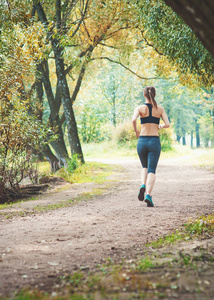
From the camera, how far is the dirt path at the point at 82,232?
3383 mm

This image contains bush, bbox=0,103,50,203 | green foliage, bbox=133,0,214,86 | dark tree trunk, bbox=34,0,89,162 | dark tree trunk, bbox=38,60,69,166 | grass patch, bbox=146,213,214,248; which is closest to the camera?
grass patch, bbox=146,213,214,248

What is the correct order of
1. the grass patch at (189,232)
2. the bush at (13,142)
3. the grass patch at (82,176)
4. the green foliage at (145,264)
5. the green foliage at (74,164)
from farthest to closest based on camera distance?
1. the green foliage at (74,164)
2. the grass patch at (82,176)
3. the bush at (13,142)
4. the grass patch at (189,232)
5. the green foliage at (145,264)

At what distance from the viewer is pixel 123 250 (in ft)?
13.2

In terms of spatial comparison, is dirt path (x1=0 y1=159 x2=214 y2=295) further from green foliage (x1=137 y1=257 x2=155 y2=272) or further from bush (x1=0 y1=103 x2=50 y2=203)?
bush (x1=0 y1=103 x2=50 y2=203)

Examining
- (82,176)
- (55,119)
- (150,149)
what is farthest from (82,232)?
(55,119)

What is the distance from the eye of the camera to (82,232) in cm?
488

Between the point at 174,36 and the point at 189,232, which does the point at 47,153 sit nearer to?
the point at 174,36

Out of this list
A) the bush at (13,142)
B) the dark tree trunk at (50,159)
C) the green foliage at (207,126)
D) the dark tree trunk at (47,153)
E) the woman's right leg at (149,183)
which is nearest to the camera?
the woman's right leg at (149,183)

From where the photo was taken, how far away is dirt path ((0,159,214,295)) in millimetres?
3383

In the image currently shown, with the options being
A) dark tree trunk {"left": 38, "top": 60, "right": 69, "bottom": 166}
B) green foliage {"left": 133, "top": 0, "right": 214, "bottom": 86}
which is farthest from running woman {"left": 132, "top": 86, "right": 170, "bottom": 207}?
dark tree trunk {"left": 38, "top": 60, "right": 69, "bottom": 166}

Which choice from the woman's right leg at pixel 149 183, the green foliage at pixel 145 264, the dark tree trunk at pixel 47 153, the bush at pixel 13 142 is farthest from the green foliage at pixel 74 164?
the green foliage at pixel 145 264

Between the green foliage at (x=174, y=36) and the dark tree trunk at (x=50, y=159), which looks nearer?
the green foliage at (x=174, y=36)

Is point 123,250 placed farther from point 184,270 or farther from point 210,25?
point 210,25

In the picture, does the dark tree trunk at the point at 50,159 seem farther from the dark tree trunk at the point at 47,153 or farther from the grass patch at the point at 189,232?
the grass patch at the point at 189,232
